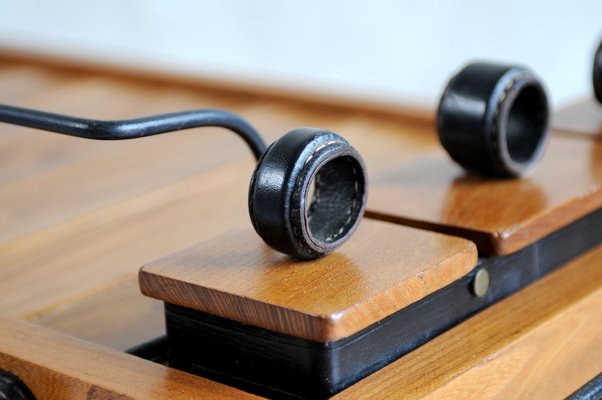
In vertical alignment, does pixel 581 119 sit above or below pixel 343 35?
above

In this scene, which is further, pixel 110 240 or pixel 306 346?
pixel 110 240

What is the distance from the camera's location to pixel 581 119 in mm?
1221

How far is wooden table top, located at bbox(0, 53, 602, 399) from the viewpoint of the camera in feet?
2.47

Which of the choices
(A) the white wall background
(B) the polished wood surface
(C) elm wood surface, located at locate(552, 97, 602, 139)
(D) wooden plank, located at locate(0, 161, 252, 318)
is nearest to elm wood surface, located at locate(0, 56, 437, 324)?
(D) wooden plank, located at locate(0, 161, 252, 318)

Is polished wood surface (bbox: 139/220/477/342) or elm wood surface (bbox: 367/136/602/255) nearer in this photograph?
polished wood surface (bbox: 139/220/477/342)

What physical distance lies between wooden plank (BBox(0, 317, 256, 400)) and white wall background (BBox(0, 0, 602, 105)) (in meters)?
2.26

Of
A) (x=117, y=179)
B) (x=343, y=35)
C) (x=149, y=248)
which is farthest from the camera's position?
(x=343, y=35)

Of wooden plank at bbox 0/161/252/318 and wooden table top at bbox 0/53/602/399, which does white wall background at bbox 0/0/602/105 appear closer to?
wooden table top at bbox 0/53/602/399

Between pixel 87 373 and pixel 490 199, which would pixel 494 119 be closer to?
pixel 490 199

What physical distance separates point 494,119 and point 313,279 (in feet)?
0.90

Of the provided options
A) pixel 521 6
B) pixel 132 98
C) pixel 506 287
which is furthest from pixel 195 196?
pixel 521 6

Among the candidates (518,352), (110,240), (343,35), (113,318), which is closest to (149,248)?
(110,240)

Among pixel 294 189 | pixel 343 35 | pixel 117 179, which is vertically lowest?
pixel 343 35

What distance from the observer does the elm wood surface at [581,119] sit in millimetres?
1171
